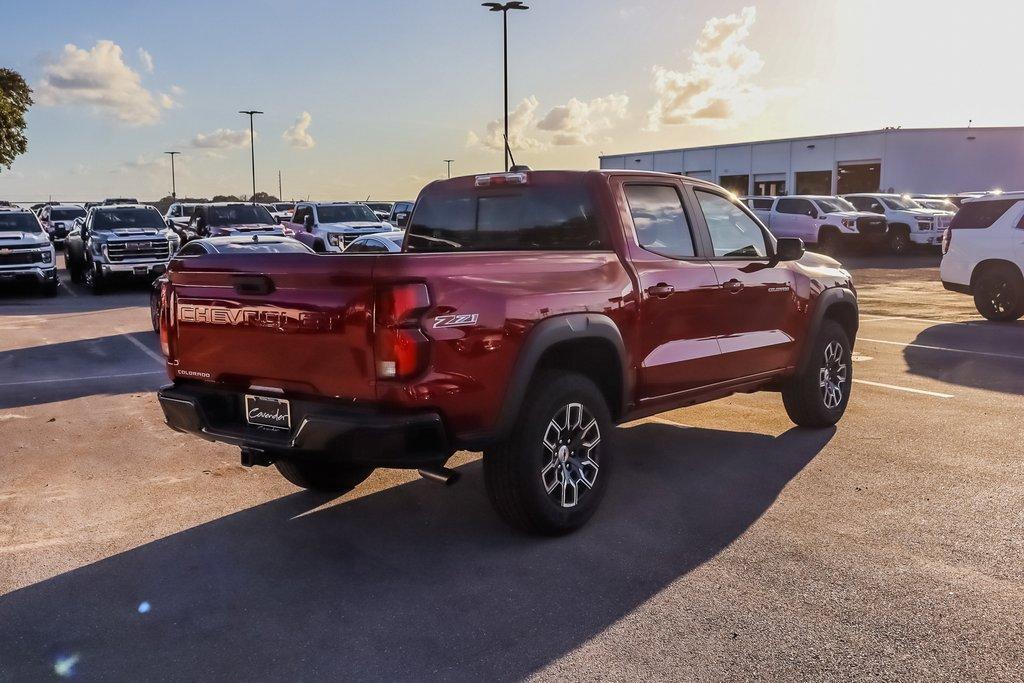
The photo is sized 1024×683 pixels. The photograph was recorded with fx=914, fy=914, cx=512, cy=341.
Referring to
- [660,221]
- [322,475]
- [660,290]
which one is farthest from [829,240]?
[322,475]

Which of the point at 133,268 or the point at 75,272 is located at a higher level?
the point at 133,268

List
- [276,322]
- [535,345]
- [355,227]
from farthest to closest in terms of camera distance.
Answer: [355,227] < [535,345] < [276,322]

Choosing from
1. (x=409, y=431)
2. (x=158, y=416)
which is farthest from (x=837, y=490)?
(x=158, y=416)

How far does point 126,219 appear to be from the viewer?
67.3 ft

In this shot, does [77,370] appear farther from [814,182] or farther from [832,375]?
[814,182]

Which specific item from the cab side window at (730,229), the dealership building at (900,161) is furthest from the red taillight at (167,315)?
the dealership building at (900,161)

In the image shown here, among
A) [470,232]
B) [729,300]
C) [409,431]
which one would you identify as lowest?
[409,431]

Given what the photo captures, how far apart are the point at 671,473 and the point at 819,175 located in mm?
53197

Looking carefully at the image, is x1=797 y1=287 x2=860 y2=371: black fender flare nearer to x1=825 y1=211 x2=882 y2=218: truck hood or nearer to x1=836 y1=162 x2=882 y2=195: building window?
x1=825 y1=211 x2=882 y2=218: truck hood

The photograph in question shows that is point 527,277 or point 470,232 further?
point 470,232

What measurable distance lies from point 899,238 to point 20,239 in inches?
960

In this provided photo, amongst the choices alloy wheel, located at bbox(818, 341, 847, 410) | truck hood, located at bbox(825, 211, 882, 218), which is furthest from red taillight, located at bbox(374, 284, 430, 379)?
truck hood, located at bbox(825, 211, 882, 218)

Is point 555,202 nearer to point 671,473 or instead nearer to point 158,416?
point 671,473

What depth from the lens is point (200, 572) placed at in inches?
169
